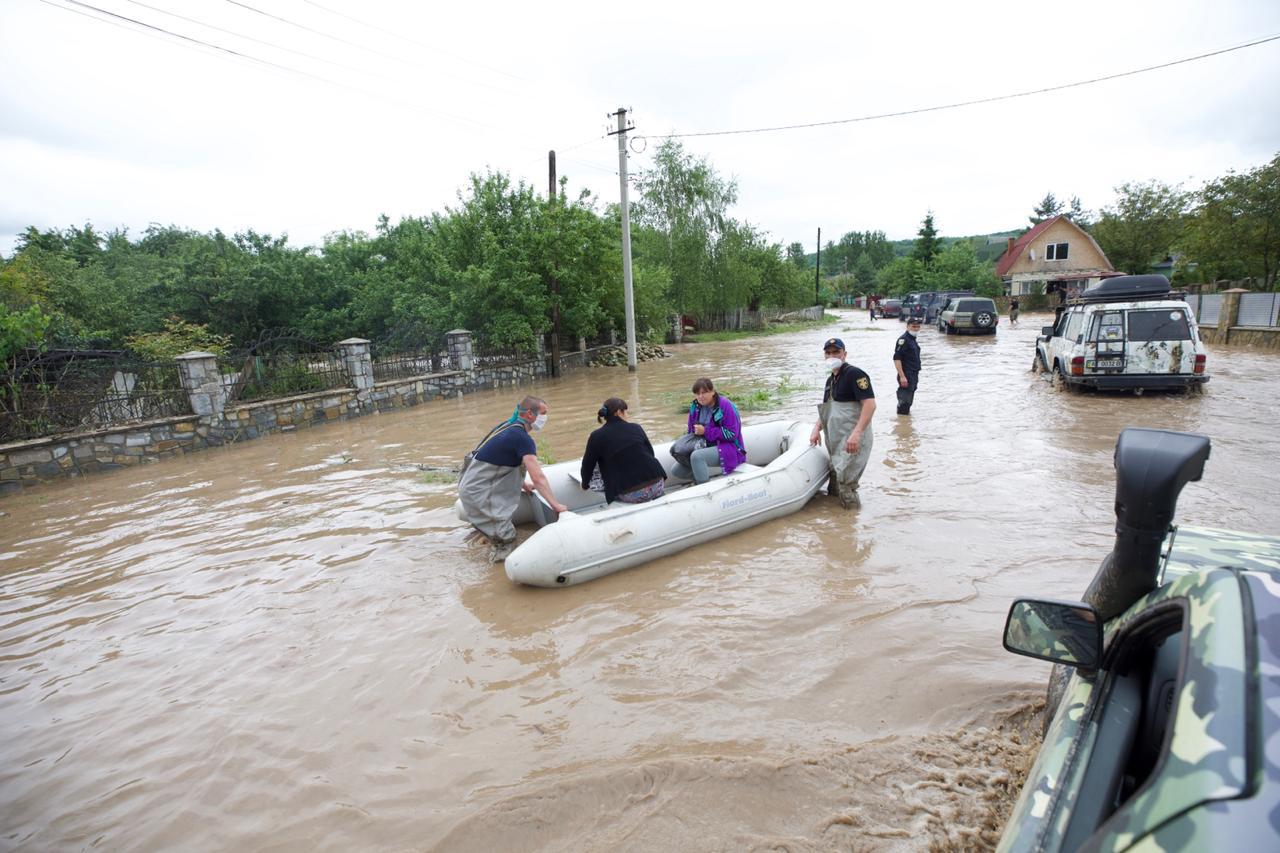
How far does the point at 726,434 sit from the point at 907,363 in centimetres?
521

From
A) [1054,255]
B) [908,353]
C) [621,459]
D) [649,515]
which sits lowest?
[649,515]

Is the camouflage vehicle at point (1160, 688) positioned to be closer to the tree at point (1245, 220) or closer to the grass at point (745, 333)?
the tree at point (1245, 220)

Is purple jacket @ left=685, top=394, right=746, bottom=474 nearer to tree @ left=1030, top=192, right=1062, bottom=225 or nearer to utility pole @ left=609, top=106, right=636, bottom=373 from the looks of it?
utility pole @ left=609, top=106, right=636, bottom=373

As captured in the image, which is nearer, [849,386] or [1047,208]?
[849,386]

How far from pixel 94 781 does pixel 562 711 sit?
7.73 ft

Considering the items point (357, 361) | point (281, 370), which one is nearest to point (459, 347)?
point (357, 361)

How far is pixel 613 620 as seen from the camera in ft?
15.2

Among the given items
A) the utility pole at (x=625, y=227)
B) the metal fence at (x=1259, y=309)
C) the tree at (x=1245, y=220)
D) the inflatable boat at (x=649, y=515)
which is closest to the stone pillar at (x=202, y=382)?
the inflatable boat at (x=649, y=515)

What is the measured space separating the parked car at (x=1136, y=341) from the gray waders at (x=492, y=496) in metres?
10.1

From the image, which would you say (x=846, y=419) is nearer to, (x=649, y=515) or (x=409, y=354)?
(x=649, y=515)

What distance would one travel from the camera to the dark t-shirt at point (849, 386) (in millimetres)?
6000

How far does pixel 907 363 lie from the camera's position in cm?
1016

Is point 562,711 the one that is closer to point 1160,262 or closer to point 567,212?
point 567,212

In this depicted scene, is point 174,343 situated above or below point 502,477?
above
